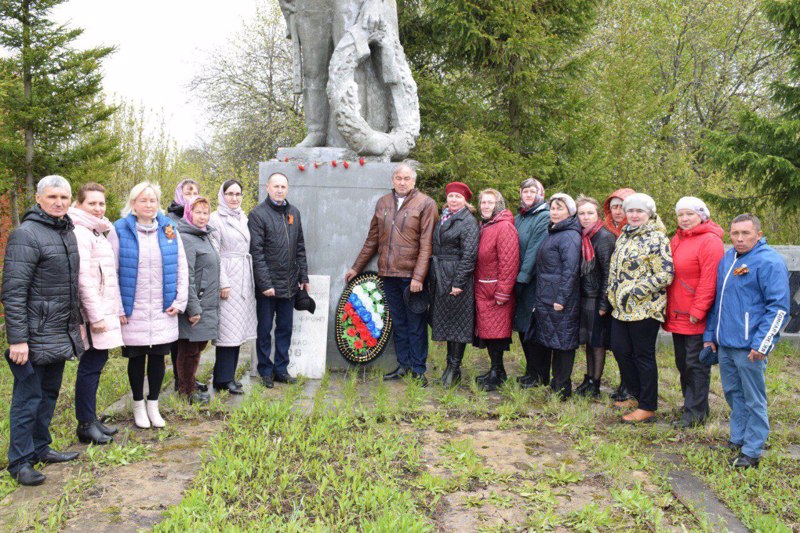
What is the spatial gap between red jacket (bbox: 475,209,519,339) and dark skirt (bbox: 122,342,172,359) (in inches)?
104

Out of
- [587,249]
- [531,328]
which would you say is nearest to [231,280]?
[531,328]

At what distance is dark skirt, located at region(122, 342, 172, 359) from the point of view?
4.48m

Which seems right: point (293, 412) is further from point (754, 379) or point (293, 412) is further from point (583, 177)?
point (583, 177)

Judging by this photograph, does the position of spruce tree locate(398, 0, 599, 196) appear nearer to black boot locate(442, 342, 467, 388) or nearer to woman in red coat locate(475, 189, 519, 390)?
woman in red coat locate(475, 189, 519, 390)

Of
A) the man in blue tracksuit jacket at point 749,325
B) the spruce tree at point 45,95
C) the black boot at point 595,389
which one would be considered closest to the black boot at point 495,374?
the black boot at point 595,389

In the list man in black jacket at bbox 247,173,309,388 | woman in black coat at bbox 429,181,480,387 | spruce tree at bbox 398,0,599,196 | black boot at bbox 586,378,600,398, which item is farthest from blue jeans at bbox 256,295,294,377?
spruce tree at bbox 398,0,599,196

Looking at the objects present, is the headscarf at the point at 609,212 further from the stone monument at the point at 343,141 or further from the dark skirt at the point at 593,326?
the stone monument at the point at 343,141

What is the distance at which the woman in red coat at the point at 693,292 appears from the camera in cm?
462

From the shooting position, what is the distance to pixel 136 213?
4.45 metres

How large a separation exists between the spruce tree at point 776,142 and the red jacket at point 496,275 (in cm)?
605

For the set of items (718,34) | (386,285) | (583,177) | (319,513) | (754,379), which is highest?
(718,34)

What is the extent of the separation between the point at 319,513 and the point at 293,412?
1.54 metres

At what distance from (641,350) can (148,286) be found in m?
3.72

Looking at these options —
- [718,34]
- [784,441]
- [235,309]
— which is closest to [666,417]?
[784,441]
